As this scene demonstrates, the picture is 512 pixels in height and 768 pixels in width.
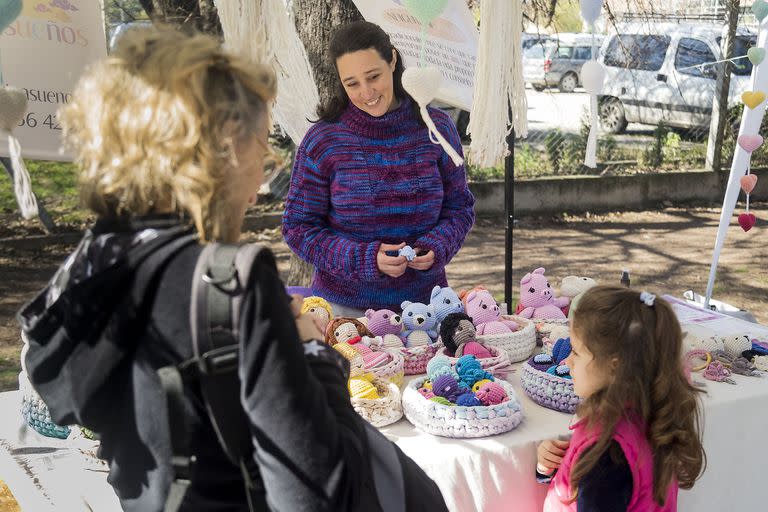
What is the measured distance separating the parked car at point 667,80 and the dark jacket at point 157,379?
23.4 feet

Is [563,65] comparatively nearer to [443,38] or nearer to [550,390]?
[443,38]

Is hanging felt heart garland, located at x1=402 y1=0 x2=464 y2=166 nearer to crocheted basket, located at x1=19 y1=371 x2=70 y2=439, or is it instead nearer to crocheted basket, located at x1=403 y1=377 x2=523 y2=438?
crocheted basket, located at x1=403 y1=377 x2=523 y2=438

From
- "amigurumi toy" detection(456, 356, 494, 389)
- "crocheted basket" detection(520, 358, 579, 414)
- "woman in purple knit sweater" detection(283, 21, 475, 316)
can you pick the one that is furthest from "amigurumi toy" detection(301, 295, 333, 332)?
"crocheted basket" detection(520, 358, 579, 414)

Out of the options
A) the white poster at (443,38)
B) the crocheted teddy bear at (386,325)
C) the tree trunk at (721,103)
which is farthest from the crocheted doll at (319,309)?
the tree trunk at (721,103)

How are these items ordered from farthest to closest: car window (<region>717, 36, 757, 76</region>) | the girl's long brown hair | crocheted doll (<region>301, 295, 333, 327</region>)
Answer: car window (<region>717, 36, 757, 76</region>) → crocheted doll (<region>301, 295, 333, 327</region>) → the girl's long brown hair

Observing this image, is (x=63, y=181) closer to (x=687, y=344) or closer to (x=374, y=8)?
(x=374, y=8)

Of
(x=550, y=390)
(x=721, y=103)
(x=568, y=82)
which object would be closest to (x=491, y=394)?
(x=550, y=390)

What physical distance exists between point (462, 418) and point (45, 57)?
1.68 meters

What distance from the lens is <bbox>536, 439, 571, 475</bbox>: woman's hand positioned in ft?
5.32

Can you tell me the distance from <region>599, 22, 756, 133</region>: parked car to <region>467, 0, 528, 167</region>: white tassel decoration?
5498 millimetres

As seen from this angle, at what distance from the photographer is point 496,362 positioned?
6.22 feet

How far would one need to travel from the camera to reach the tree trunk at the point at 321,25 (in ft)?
12.2

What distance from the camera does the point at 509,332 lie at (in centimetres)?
204

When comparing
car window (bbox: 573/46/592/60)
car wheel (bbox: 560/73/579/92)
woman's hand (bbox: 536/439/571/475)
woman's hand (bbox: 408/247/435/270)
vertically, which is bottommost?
woman's hand (bbox: 536/439/571/475)
